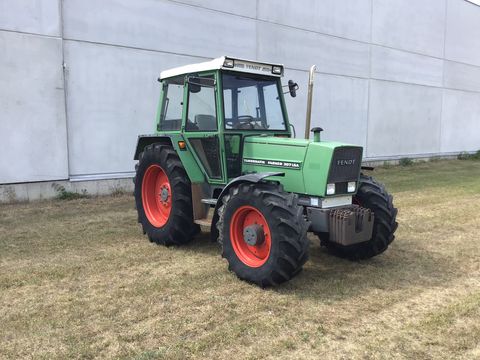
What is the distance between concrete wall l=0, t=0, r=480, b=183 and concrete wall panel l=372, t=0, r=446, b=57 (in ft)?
0.14

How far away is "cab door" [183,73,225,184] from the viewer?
17.6 feet

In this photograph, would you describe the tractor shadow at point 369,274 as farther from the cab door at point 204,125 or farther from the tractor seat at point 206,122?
the tractor seat at point 206,122

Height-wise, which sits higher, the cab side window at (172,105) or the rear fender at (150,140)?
the cab side window at (172,105)

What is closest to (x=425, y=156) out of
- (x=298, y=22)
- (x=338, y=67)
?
(x=338, y=67)

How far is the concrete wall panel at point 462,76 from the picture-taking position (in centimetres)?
1962

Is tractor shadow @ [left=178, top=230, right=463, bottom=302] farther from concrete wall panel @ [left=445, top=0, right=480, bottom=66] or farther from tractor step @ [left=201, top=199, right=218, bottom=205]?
concrete wall panel @ [left=445, top=0, right=480, bottom=66]

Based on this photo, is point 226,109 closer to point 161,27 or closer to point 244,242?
point 244,242

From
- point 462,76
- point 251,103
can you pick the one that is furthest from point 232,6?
point 462,76

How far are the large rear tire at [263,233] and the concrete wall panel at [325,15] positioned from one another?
8.76 metres

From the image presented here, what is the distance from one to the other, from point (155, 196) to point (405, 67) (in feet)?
45.8

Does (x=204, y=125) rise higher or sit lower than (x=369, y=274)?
higher

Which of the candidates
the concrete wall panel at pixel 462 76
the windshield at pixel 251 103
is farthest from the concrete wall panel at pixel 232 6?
the concrete wall panel at pixel 462 76

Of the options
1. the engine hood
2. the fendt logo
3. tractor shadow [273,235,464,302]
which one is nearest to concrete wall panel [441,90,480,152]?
tractor shadow [273,235,464,302]

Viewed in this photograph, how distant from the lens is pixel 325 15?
14078 mm
